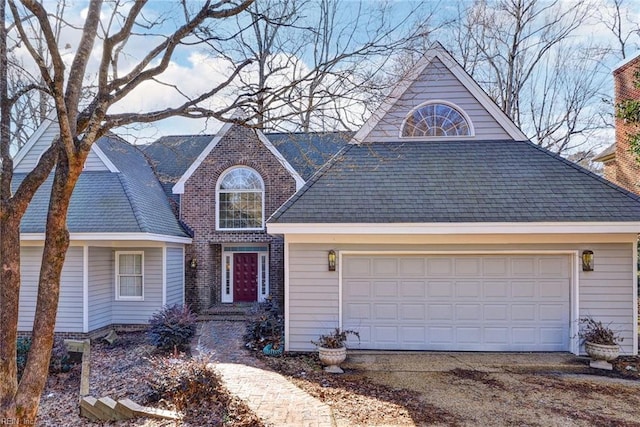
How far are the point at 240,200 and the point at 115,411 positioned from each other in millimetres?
7909

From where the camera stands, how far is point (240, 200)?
12.5 meters

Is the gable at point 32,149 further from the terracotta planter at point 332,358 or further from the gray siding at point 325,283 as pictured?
the terracotta planter at point 332,358

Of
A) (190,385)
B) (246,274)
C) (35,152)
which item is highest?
(35,152)

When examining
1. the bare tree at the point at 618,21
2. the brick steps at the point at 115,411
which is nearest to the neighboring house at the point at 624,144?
the bare tree at the point at 618,21

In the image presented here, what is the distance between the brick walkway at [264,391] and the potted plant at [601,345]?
17.7 feet

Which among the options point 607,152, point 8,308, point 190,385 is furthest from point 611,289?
point 607,152

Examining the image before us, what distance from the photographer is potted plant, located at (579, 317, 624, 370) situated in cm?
702

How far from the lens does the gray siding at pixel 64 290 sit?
380 inches

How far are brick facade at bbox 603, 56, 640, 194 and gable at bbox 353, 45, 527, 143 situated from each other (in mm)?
8473

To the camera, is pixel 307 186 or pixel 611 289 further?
pixel 307 186

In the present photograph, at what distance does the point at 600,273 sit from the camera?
25.3 ft

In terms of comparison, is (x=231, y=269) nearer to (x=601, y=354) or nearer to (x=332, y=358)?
(x=332, y=358)

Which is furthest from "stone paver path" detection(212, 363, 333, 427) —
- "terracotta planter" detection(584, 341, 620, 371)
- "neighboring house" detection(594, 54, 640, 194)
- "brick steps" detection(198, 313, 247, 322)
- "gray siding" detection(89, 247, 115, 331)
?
"neighboring house" detection(594, 54, 640, 194)

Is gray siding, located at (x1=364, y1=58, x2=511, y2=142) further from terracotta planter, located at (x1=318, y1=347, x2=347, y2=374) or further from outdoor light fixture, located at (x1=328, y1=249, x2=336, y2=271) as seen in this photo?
terracotta planter, located at (x1=318, y1=347, x2=347, y2=374)
